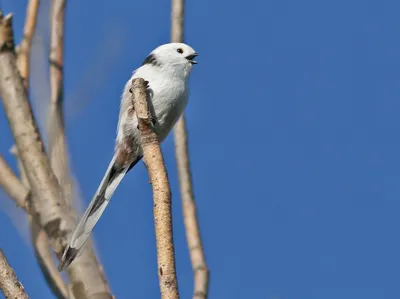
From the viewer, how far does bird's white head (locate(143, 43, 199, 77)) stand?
4.16 meters

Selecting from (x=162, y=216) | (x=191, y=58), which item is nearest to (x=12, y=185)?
(x=162, y=216)

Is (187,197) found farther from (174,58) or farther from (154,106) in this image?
(174,58)

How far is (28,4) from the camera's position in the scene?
3693mm

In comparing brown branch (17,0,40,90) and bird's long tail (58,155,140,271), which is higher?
brown branch (17,0,40,90)

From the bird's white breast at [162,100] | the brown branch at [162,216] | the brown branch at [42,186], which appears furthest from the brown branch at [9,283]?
the bird's white breast at [162,100]

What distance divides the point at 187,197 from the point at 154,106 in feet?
2.82

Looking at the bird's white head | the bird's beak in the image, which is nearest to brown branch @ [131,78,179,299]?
the bird's white head

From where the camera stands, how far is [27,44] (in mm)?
3525

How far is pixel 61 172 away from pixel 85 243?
1.17 feet

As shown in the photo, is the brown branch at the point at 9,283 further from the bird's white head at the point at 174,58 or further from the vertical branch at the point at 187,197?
the bird's white head at the point at 174,58

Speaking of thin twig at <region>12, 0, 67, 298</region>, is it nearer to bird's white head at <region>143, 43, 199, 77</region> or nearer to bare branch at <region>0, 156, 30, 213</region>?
bare branch at <region>0, 156, 30, 213</region>

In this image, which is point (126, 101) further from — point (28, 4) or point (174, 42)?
point (28, 4)

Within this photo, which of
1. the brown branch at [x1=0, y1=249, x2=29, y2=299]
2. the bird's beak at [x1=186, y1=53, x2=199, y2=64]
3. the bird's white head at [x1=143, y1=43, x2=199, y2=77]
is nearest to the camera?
the brown branch at [x1=0, y1=249, x2=29, y2=299]

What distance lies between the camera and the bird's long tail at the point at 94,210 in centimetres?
272
